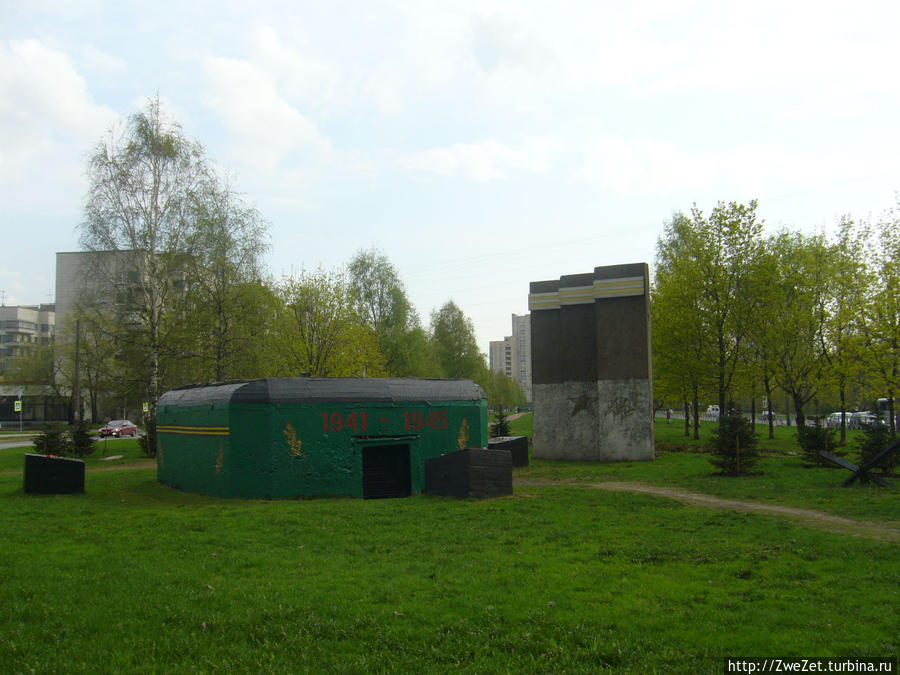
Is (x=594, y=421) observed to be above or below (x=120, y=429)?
above

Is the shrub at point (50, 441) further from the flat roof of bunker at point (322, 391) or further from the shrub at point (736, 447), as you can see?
the shrub at point (736, 447)

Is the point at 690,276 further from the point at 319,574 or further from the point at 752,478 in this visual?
the point at 319,574

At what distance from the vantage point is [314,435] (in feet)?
54.5

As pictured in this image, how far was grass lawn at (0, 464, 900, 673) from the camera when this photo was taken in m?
5.89

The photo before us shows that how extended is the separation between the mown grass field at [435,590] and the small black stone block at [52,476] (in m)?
3.01

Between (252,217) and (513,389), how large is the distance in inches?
3315

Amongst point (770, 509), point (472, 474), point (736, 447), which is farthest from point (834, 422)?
point (472, 474)

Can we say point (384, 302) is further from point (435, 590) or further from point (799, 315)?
point (435, 590)

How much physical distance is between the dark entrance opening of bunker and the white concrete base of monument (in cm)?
1163

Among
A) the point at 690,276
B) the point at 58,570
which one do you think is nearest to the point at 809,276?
the point at 690,276

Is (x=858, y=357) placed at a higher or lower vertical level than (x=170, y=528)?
higher

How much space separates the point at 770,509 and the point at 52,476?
16.9 metres

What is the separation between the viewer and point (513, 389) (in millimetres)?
114625

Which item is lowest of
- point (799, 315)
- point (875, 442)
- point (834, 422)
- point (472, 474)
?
point (834, 422)
